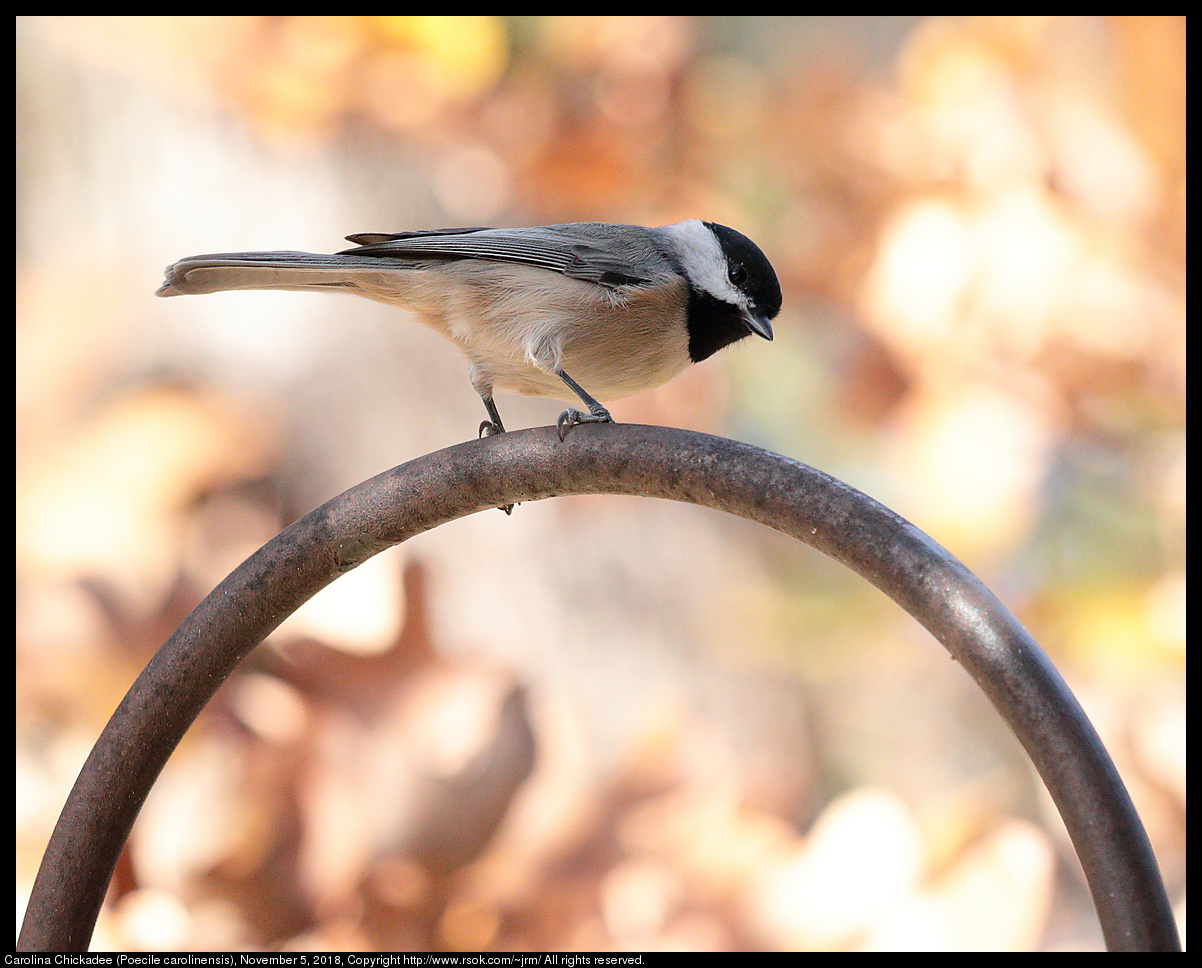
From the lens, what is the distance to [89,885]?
780 mm

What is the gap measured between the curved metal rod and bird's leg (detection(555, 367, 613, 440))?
0.05 metres

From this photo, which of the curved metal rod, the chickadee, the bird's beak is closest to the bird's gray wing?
the chickadee

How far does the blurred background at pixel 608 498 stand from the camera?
1.83m

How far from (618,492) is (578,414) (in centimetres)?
23

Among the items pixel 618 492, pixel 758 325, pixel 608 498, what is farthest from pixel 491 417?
pixel 608 498

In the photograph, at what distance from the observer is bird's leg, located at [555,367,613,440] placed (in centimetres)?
94

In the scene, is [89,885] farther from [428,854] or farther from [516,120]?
[516,120]

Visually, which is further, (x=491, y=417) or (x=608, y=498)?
(x=608, y=498)

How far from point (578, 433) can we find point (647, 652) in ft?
4.24

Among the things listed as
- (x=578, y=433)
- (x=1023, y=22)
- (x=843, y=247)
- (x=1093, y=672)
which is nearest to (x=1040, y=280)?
(x=843, y=247)

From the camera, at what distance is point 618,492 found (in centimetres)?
86

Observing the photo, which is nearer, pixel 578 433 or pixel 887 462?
pixel 578 433

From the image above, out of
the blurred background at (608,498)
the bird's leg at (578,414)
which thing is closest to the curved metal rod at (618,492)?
the bird's leg at (578,414)

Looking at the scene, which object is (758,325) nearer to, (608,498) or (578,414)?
(578,414)
